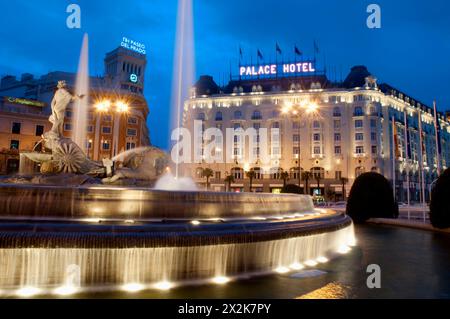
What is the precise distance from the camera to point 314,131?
78250 mm

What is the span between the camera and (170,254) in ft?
25.8

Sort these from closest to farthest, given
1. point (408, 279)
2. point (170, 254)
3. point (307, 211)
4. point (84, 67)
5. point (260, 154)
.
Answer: point (170, 254)
point (408, 279)
point (307, 211)
point (84, 67)
point (260, 154)

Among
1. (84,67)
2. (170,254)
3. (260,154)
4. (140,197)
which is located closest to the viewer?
(170,254)

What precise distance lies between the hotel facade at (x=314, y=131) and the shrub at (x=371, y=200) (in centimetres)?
4337

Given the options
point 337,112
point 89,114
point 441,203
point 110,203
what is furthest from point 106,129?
point 110,203

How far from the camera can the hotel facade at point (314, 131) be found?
74.9m

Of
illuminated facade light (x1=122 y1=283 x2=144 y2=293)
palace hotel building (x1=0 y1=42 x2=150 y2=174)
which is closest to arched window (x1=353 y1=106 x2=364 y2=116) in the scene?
palace hotel building (x1=0 y1=42 x2=150 y2=174)

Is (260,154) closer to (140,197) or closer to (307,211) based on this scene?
(307,211)

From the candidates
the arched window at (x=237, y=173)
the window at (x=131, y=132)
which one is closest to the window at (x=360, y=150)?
the arched window at (x=237, y=173)

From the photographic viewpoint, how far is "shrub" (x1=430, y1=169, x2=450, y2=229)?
18453 millimetres

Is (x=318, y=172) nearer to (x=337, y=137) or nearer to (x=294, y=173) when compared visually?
(x=294, y=173)

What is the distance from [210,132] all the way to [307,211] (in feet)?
217

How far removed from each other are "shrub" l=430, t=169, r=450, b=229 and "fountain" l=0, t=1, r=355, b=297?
309 inches
